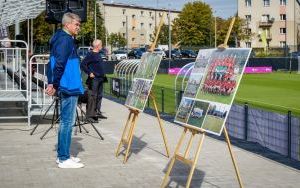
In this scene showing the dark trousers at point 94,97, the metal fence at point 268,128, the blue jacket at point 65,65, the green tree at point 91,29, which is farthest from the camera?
the green tree at point 91,29

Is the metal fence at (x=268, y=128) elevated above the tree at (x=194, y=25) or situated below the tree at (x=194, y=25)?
below

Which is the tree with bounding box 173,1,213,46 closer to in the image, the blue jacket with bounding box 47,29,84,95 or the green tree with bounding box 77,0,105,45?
the green tree with bounding box 77,0,105,45

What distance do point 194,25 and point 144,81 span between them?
96591mm

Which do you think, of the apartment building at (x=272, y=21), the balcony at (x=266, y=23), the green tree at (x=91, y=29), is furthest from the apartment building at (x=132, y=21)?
the green tree at (x=91, y=29)

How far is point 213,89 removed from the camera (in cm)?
682

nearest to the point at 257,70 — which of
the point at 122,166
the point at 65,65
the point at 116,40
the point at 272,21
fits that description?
the point at 122,166

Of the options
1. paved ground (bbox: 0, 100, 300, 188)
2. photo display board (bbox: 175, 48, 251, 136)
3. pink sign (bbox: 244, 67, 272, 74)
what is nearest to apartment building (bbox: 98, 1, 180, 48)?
pink sign (bbox: 244, 67, 272, 74)

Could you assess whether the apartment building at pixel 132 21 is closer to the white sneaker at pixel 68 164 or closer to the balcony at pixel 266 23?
the balcony at pixel 266 23

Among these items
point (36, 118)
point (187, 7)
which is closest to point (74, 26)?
point (36, 118)

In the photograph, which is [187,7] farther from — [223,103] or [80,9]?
[223,103]

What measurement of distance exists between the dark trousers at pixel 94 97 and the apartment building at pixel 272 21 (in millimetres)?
88874

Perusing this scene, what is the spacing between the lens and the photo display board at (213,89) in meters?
6.55

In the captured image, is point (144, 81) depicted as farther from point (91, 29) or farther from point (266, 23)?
point (266, 23)

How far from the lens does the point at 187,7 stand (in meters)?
107
